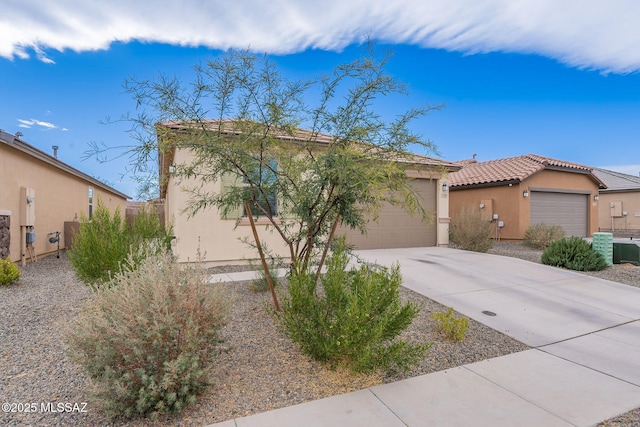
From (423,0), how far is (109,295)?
8742 millimetres

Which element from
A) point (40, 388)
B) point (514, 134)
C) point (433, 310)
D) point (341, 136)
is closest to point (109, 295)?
point (40, 388)

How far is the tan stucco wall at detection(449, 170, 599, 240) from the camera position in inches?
573

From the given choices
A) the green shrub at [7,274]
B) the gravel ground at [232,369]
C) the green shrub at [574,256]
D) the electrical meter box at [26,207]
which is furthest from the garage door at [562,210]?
the electrical meter box at [26,207]

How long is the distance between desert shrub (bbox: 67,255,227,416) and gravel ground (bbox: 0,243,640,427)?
17 cm

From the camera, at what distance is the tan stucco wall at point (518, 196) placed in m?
14.6

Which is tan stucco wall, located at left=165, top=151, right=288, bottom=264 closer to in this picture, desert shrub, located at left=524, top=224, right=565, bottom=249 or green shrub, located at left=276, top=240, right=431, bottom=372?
green shrub, located at left=276, top=240, right=431, bottom=372

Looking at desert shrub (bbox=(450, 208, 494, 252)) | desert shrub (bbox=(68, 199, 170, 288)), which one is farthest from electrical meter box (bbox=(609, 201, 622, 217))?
desert shrub (bbox=(68, 199, 170, 288))

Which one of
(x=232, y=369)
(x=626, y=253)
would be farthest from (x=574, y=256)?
(x=232, y=369)

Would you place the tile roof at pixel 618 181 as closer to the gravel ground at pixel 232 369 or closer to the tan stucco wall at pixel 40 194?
the gravel ground at pixel 232 369

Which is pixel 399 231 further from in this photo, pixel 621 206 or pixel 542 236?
pixel 621 206

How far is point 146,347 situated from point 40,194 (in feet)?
40.0

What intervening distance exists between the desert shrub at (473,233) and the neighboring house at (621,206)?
16.4 meters

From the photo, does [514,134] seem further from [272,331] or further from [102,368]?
[102,368]

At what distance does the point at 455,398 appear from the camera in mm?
2961
